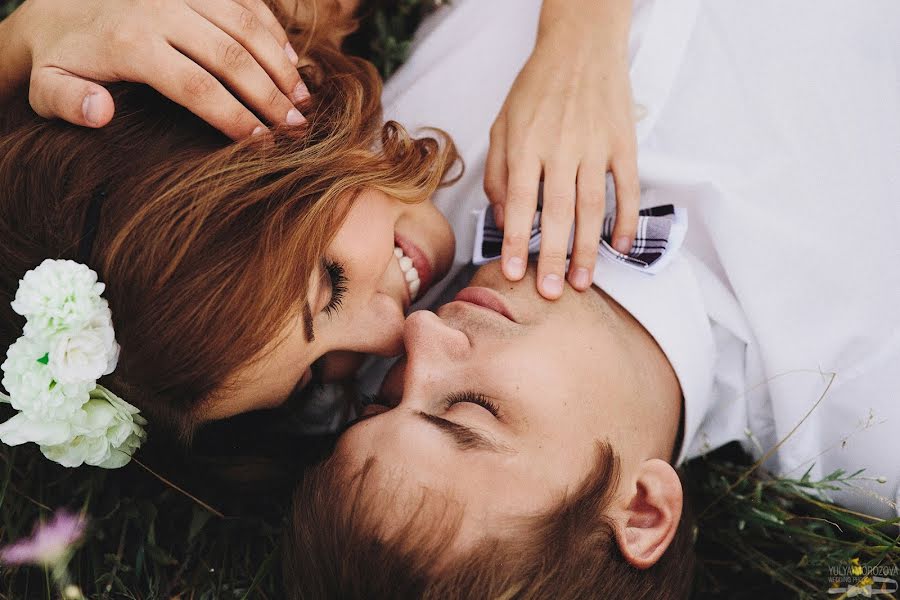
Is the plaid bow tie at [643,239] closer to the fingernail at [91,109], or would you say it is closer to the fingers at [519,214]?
the fingers at [519,214]

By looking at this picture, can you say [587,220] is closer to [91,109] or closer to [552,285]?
[552,285]

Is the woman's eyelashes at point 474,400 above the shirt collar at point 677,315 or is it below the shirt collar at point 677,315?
below

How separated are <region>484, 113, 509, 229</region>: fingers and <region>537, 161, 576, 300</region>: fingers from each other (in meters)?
0.17

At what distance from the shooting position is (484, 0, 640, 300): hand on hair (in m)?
1.99

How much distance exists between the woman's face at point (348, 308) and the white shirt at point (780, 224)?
628 millimetres

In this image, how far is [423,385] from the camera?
180 centimetres

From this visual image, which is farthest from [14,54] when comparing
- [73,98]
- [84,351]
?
[84,351]

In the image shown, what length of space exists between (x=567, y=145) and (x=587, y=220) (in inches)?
9.0

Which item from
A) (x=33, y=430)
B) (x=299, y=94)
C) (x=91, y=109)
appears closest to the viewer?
(x=33, y=430)

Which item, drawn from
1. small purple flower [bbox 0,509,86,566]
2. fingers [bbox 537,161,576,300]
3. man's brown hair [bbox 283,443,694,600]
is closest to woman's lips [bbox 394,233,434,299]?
fingers [bbox 537,161,576,300]

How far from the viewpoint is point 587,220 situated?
79.6 inches

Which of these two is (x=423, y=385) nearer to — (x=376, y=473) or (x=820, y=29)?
(x=376, y=473)

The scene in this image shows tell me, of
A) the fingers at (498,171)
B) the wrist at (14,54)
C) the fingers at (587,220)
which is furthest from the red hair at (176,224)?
the fingers at (587,220)

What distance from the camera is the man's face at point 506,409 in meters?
1.64
